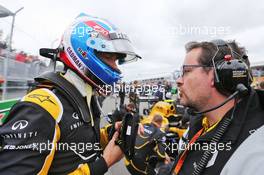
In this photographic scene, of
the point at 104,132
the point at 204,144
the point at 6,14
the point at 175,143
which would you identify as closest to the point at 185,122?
the point at 175,143

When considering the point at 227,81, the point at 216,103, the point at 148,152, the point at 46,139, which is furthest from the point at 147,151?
the point at 46,139

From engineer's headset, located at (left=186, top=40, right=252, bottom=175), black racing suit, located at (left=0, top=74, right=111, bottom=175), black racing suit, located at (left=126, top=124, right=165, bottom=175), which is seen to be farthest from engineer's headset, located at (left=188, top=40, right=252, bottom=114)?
black racing suit, located at (left=126, top=124, right=165, bottom=175)

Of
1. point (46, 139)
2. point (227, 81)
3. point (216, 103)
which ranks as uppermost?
point (227, 81)

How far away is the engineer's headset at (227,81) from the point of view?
1454mm

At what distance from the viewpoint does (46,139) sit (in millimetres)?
1263

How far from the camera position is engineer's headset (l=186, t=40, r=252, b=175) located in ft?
4.77

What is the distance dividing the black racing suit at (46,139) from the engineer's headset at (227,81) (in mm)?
586

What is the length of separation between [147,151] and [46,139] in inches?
82.4

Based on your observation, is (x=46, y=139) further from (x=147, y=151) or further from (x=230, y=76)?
(x=147, y=151)

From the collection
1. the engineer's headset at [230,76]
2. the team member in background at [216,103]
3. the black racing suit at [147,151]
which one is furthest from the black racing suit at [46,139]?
the black racing suit at [147,151]

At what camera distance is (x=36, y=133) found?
124 centimetres

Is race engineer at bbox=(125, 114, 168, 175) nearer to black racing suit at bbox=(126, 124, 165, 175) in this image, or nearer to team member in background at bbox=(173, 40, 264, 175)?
black racing suit at bbox=(126, 124, 165, 175)

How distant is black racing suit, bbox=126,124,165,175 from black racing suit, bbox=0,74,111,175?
1.59 m

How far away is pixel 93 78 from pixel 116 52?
9.3 inches
